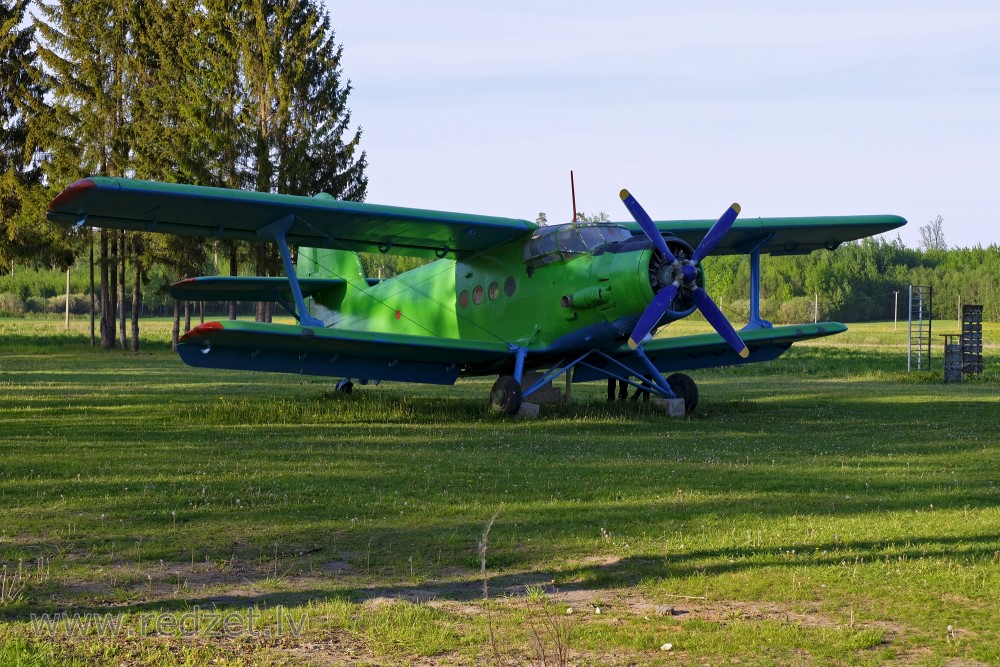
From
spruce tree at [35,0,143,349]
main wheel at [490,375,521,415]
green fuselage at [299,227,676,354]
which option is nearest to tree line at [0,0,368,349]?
spruce tree at [35,0,143,349]

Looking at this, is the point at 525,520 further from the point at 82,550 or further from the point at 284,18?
the point at 284,18

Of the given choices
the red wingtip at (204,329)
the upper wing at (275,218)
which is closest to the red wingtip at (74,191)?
the upper wing at (275,218)

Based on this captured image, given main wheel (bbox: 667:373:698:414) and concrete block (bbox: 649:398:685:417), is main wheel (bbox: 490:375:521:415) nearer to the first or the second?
concrete block (bbox: 649:398:685:417)

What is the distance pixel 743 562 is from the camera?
682 cm

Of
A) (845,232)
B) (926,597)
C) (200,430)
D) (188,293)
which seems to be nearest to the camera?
(926,597)

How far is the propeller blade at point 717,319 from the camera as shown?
1664cm

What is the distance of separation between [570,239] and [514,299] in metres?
1.69

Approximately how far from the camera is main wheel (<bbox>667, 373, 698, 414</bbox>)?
18.2m

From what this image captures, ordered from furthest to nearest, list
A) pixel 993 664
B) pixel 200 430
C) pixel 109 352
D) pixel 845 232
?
pixel 109 352 < pixel 845 232 < pixel 200 430 < pixel 993 664

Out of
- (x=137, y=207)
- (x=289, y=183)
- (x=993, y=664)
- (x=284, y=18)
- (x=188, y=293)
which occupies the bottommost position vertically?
(x=993, y=664)

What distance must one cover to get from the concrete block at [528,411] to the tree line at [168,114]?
2560cm

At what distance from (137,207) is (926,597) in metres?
13.2

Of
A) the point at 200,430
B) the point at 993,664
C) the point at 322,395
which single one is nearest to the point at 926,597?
the point at 993,664

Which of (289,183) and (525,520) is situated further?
(289,183)
